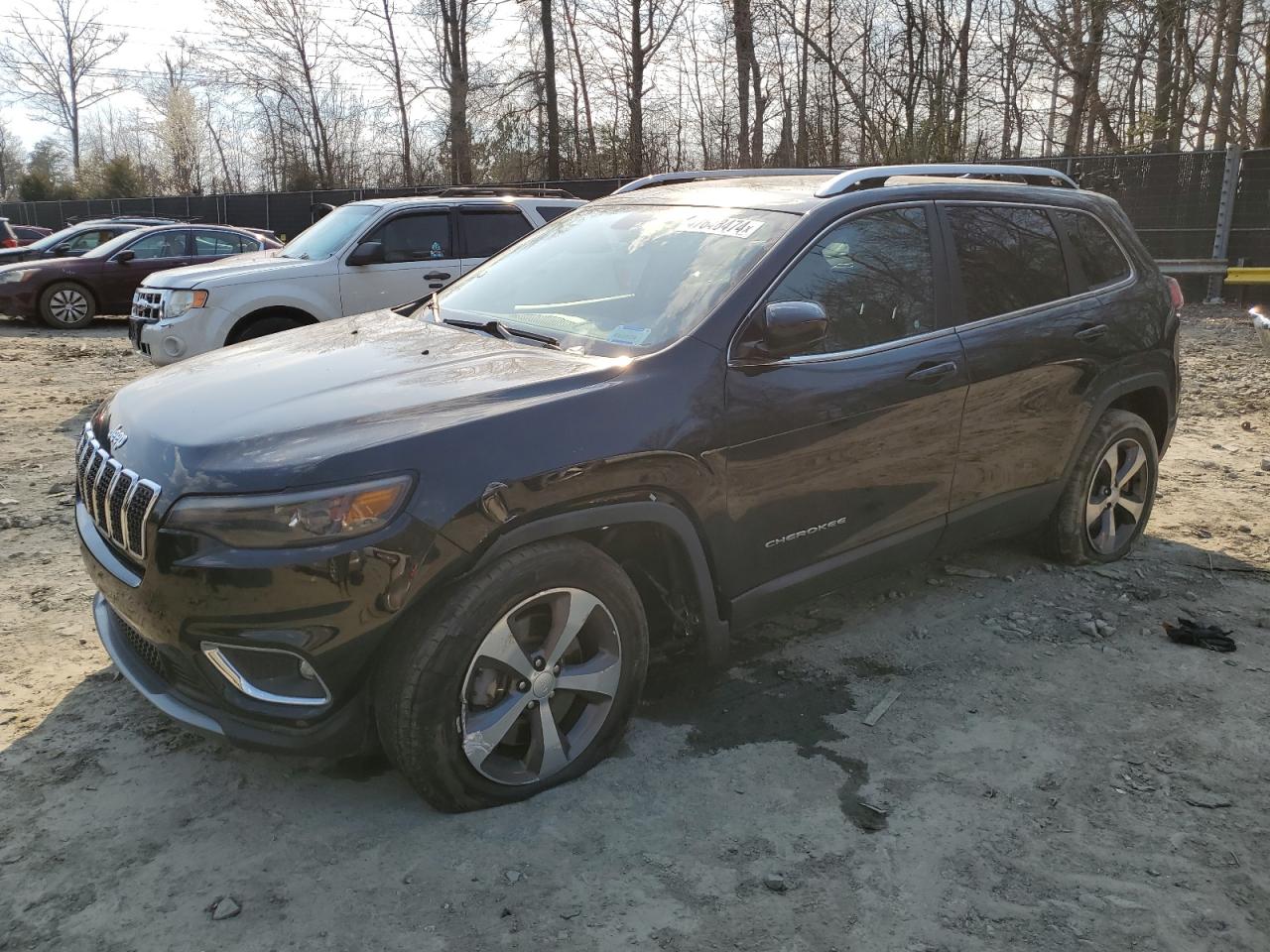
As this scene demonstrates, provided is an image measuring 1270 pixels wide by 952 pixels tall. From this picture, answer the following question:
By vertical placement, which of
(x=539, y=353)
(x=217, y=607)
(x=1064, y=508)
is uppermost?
Result: (x=539, y=353)

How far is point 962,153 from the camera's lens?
21000mm

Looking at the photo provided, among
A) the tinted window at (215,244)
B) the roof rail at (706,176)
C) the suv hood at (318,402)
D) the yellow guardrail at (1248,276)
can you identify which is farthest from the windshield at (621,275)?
the yellow guardrail at (1248,276)

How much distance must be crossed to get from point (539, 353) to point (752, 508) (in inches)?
34.6

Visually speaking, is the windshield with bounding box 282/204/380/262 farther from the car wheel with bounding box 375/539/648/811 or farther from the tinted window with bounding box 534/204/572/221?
the car wheel with bounding box 375/539/648/811

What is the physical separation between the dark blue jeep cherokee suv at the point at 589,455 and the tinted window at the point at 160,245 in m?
12.7

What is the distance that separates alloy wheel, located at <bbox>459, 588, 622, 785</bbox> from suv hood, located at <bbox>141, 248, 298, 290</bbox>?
Answer: 6728 mm

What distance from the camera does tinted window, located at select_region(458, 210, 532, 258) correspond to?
376 inches

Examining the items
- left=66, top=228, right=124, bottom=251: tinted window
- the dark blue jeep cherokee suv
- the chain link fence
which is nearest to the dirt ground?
the dark blue jeep cherokee suv

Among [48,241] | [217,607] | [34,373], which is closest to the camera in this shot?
[217,607]

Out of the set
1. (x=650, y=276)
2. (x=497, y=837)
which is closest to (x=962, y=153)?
(x=650, y=276)

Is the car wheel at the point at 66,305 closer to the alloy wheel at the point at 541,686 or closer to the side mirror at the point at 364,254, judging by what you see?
the side mirror at the point at 364,254

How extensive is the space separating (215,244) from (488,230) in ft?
25.9

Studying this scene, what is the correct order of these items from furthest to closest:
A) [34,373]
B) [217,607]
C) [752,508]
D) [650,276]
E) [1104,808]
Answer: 1. [34,373]
2. [650,276]
3. [752,508]
4. [1104,808]
5. [217,607]

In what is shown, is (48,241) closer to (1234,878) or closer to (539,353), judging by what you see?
(539,353)
